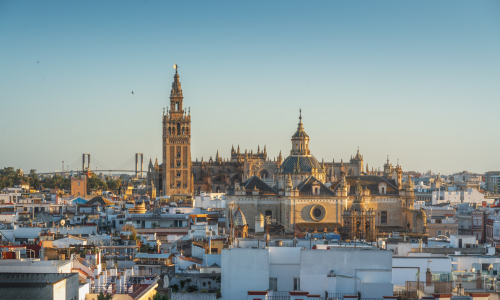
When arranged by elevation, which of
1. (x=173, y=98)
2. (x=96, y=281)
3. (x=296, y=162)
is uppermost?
(x=173, y=98)

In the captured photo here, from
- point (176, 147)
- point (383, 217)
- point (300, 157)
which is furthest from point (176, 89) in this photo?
point (383, 217)

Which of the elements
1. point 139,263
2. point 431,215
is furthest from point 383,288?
point 431,215

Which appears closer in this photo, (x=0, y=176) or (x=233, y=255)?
(x=233, y=255)

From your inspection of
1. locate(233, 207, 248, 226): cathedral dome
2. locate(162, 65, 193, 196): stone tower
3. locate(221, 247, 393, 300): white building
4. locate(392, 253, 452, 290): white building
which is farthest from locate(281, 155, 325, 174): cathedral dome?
Answer: locate(162, 65, 193, 196): stone tower

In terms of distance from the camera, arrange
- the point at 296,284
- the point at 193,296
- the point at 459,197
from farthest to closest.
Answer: the point at 459,197 < the point at 193,296 < the point at 296,284

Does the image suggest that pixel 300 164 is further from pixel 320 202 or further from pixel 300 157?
pixel 320 202

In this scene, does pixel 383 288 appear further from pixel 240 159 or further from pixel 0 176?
pixel 0 176
